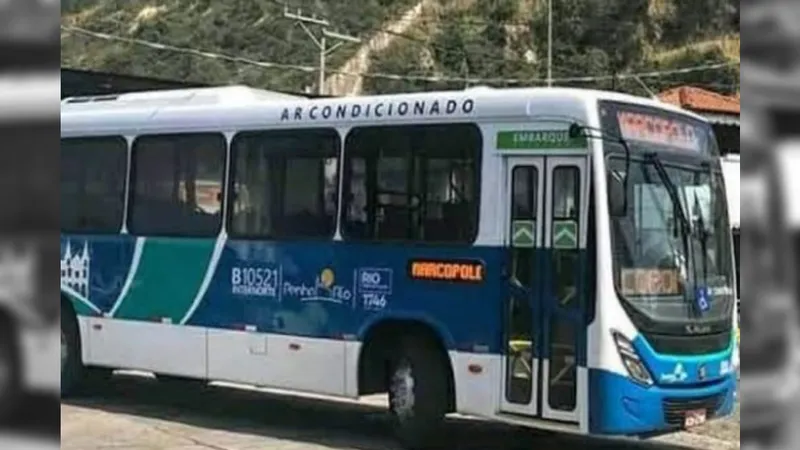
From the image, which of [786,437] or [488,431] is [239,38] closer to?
[488,431]

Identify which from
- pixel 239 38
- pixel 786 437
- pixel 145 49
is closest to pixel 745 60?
pixel 786 437

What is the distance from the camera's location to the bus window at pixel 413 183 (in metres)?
9.21

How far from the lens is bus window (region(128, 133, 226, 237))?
10820 millimetres

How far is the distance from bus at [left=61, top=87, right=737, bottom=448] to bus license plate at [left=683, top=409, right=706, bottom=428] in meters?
0.01

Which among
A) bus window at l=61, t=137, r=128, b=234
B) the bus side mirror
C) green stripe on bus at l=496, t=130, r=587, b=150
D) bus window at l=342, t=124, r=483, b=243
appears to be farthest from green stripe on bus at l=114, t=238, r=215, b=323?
the bus side mirror

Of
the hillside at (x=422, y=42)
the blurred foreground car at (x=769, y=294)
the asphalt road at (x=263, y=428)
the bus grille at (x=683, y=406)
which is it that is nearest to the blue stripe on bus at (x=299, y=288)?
the bus grille at (x=683, y=406)

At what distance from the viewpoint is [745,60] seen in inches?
95.7

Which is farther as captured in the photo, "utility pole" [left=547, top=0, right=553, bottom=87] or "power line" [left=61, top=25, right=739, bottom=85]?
"utility pole" [left=547, top=0, right=553, bottom=87]

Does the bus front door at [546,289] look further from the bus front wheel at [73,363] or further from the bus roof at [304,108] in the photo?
the bus front wheel at [73,363]

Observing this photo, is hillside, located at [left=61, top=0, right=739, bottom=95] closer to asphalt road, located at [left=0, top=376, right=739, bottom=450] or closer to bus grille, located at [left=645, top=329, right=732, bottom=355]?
asphalt road, located at [left=0, top=376, right=739, bottom=450]

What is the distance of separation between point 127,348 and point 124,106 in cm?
A: 241

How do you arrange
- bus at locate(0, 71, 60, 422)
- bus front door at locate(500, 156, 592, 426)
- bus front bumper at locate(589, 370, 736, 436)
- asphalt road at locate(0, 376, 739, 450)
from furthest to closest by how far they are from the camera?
1. asphalt road at locate(0, 376, 739, 450)
2. bus front door at locate(500, 156, 592, 426)
3. bus front bumper at locate(589, 370, 736, 436)
4. bus at locate(0, 71, 60, 422)

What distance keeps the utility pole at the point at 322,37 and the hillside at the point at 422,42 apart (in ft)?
2.43

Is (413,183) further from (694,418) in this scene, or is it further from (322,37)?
(322,37)
